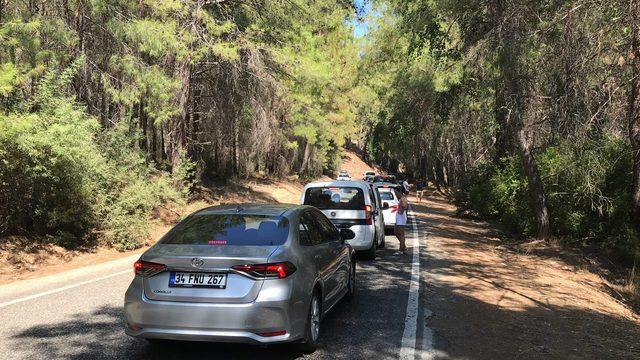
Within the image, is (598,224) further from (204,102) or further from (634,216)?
(204,102)

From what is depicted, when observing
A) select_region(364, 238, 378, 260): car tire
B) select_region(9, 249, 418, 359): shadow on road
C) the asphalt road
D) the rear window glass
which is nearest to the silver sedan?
select_region(9, 249, 418, 359): shadow on road

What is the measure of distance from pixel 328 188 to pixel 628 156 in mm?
8222

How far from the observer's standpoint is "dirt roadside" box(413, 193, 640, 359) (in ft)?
20.2

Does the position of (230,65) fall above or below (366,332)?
above

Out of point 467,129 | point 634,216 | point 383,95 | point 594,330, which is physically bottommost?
point 594,330

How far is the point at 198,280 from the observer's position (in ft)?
16.3

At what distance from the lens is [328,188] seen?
12.0 m

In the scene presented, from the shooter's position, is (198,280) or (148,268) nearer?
(198,280)

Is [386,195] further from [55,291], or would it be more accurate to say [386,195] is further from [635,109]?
[55,291]

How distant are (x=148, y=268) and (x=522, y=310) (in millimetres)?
5653

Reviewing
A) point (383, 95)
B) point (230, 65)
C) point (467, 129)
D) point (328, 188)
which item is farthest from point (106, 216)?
point (383, 95)

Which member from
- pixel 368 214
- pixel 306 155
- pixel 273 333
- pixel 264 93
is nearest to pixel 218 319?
pixel 273 333

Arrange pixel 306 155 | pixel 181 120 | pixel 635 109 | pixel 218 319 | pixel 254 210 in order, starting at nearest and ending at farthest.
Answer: pixel 218 319 → pixel 254 210 → pixel 635 109 → pixel 181 120 → pixel 306 155

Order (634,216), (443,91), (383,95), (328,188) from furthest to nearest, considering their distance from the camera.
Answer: (383,95) → (443,91) → (634,216) → (328,188)
